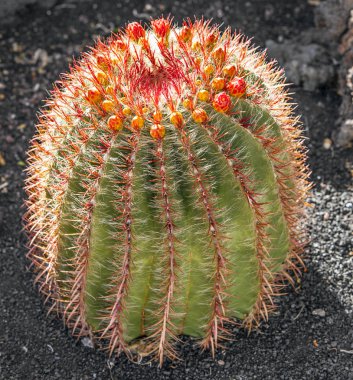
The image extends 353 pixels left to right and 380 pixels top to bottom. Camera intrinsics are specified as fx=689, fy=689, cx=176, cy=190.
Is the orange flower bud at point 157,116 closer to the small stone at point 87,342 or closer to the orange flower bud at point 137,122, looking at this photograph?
the orange flower bud at point 137,122

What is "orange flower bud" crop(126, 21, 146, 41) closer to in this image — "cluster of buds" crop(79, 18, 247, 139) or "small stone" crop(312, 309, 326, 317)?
"cluster of buds" crop(79, 18, 247, 139)

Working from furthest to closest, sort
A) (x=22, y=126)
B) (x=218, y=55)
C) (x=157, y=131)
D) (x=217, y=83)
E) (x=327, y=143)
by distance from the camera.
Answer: (x=22, y=126) < (x=327, y=143) < (x=218, y=55) < (x=217, y=83) < (x=157, y=131)

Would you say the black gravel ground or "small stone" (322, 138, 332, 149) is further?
"small stone" (322, 138, 332, 149)

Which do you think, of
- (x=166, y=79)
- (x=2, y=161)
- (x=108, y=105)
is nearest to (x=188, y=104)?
(x=166, y=79)

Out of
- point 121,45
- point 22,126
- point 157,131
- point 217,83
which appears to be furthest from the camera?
point 22,126

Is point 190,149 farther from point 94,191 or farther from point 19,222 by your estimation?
point 19,222

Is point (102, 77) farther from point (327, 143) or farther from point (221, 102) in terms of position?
point (327, 143)

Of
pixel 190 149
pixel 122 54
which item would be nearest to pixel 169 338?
pixel 190 149

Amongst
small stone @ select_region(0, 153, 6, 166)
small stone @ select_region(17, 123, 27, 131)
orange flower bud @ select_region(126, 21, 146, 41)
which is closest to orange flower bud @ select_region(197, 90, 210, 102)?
orange flower bud @ select_region(126, 21, 146, 41)
